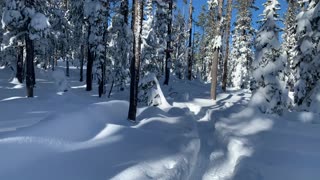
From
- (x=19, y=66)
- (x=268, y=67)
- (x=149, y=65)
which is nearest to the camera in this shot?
(x=268, y=67)

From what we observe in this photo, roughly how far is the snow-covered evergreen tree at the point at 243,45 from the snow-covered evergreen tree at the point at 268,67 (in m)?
20.5

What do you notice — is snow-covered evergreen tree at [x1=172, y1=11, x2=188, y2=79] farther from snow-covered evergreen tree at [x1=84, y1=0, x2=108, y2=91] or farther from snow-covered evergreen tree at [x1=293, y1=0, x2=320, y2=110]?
snow-covered evergreen tree at [x1=293, y1=0, x2=320, y2=110]

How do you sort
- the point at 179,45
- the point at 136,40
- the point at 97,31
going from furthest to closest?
1. the point at 179,45
2. the point at 97,31
3. the point at 136,40

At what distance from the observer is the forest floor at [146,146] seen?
795 cm

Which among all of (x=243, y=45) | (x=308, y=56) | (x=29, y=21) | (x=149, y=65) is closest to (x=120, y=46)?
(x=149, y=65)

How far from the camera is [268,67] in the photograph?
20.0 metres

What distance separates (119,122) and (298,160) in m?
7.51

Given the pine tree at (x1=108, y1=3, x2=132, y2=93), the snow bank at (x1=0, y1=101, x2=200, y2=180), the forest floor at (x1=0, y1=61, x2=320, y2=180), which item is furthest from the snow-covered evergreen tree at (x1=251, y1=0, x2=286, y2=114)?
the pine tree at (x1=108, y1=3, x2=132, y2=93)

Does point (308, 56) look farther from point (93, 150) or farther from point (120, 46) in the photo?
point (93, 150)

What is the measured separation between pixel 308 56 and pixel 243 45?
86.0 feet

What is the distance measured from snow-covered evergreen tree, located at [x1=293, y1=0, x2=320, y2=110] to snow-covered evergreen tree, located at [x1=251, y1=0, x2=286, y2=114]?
2374mm

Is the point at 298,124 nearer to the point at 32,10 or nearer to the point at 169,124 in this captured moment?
the point at 169,124

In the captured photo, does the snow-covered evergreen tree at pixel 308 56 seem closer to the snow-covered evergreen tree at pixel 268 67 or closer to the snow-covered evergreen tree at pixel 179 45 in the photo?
the snow-covered evergreen tree at pixel 268 67

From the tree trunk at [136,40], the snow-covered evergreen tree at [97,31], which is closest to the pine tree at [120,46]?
the snow-covered evergreen tree at [97,31]
